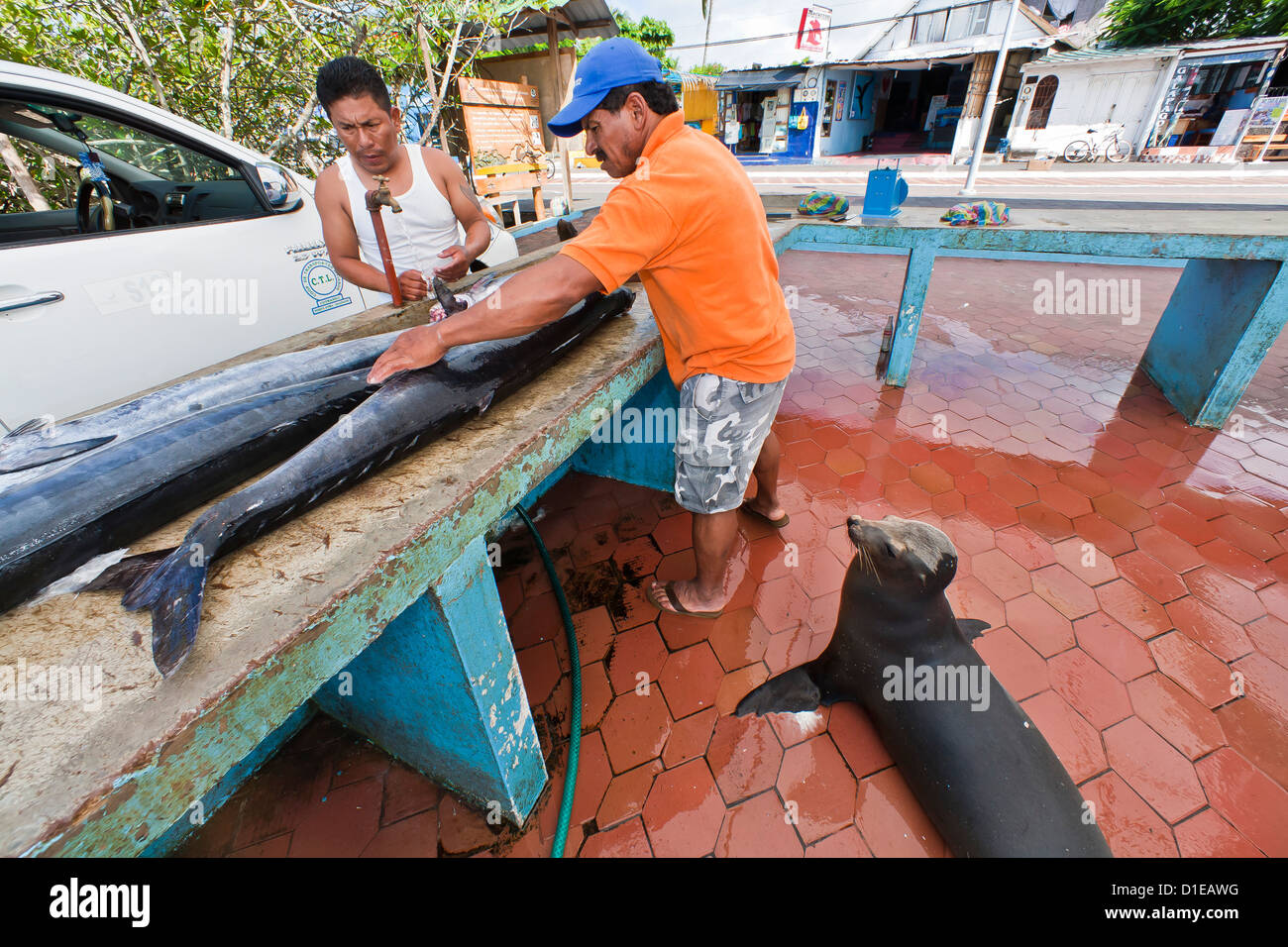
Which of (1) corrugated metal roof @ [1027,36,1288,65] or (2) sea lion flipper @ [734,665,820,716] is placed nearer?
(2) sea lion flipper @ [734,665,820,716]

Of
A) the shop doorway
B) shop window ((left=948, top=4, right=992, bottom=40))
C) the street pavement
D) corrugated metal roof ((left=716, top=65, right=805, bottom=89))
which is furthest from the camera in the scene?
the shop doorway

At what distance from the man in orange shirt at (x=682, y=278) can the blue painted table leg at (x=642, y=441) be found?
88cm

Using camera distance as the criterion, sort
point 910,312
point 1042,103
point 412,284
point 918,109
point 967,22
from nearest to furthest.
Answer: point 412,284 < point 910,312 < point 1042,103 < point 967,22 < point 918,109

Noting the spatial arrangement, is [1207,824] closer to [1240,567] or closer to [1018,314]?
[1240,567]

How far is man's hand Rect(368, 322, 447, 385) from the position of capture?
1601 millimetres

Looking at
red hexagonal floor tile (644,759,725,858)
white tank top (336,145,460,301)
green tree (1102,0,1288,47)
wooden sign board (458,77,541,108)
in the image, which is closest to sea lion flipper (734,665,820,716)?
red hexagonal floor tile (644,759,725,858)

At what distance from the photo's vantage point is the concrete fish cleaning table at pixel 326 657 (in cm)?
84

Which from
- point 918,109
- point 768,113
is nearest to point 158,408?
point 768,113

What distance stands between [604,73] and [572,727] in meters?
2.32

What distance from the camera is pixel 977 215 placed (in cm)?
387

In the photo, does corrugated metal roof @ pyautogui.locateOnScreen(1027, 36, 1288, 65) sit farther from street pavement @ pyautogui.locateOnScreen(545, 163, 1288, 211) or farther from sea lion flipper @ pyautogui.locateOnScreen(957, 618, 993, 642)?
sea lion flipper @ pyautogui.locateOnScreen(957, 618, 993, 642)

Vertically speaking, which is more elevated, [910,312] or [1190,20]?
[1190,20]

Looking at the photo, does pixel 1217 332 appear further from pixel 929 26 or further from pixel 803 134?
pixel 929 26

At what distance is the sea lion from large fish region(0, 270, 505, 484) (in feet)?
6.42
